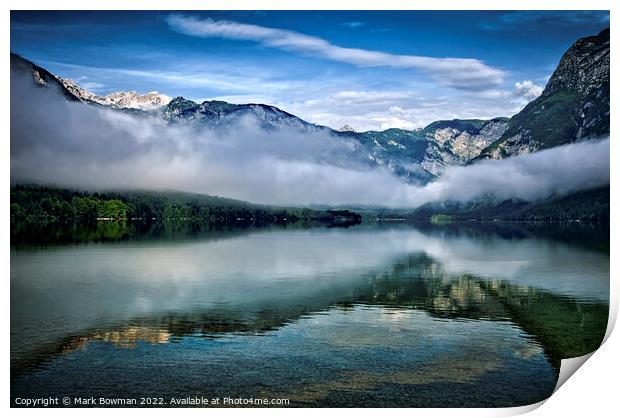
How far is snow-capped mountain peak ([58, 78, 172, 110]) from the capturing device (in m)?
22.7

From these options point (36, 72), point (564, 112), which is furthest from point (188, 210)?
point (36, 72)

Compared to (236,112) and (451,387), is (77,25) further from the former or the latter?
(451,387)

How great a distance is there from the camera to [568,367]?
15383 millimetres

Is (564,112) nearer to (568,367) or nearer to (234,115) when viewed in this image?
(234,115)

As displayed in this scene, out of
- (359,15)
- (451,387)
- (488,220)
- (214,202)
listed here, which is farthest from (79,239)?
(488,220)

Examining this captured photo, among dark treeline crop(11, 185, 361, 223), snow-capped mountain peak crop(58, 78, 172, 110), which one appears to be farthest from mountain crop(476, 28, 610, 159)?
dark treeline crop(11, 185, 361, 223)

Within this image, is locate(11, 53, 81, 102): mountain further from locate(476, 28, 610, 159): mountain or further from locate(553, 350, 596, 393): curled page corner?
locate(476, 28, 610, 159): mountain

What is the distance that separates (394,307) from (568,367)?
8.20m

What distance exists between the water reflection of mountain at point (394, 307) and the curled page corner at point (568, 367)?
0.40m

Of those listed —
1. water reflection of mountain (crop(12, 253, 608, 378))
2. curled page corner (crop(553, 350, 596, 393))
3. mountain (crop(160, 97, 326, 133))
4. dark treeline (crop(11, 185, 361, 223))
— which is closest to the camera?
curled page corner (crop(553, 350, 596, 393))

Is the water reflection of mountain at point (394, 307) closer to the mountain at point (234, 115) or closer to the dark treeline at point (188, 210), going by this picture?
the mountain at point (234, 115)

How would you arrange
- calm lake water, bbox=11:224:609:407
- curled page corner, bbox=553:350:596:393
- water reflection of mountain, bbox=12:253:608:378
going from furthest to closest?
water reflection of mountain, bbox=12:253:608:378 < curled page corner, bbox=553:350:596:393 < calm lake water, bbox=11:224:609:407

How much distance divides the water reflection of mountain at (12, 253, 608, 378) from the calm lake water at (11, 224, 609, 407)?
0.25ft
